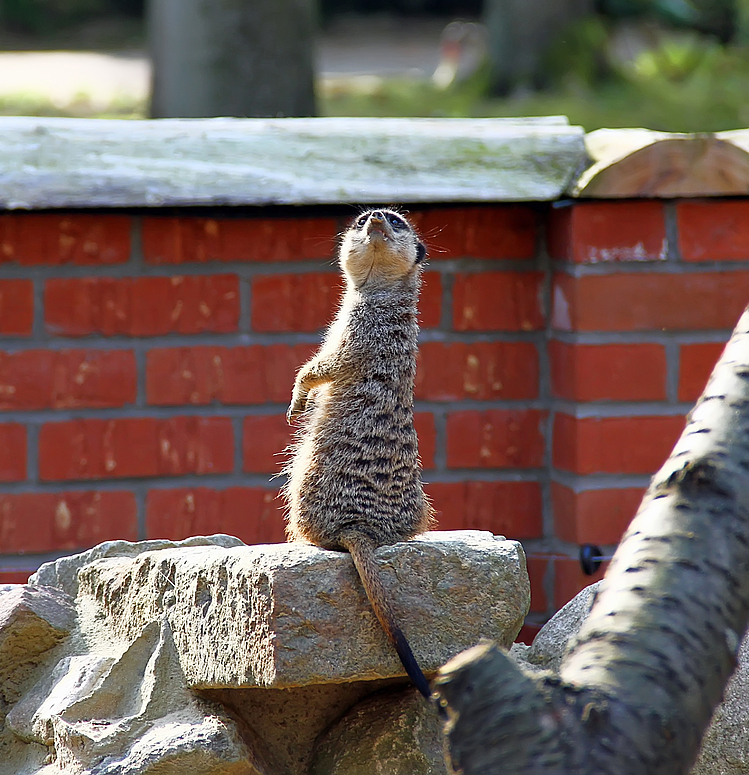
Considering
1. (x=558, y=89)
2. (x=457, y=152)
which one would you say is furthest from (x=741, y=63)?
(x=457, y=152)

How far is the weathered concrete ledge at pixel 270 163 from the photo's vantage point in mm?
2217

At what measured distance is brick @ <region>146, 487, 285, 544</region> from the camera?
7.68 feet

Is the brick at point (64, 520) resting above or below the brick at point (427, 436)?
below

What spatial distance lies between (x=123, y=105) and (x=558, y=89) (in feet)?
9.18

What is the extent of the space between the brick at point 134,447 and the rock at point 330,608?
0.77 metres

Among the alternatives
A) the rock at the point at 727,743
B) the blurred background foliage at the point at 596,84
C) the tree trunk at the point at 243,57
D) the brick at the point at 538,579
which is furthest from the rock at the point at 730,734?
the blurred background foliage at the point at 596,84

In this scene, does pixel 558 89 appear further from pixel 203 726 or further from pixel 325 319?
pixel 203 726

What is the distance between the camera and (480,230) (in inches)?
95.5

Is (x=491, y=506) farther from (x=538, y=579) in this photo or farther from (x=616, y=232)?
(x=616, y=232)

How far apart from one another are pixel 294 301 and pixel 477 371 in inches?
17.0

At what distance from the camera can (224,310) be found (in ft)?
7.76

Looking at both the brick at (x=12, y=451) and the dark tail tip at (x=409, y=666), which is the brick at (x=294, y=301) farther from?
the dark tail tip at (x=409, y=666)

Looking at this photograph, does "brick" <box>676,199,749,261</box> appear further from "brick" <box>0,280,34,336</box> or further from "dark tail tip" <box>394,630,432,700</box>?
"brick" <box>0,280,34,336</box>

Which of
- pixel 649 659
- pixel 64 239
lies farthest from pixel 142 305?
pixel 649 659
